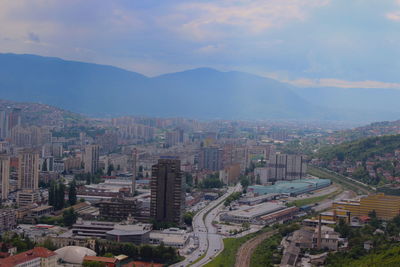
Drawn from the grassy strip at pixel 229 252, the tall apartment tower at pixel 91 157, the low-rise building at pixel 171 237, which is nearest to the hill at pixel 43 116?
the tall apartment tower at pixel 91 157

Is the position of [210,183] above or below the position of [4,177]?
below

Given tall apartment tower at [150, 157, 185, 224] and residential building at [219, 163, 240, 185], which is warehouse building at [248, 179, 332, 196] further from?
tall apartment tower at [150, 157, 185, 224]

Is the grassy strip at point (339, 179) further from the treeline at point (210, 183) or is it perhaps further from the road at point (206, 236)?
the road at point (206, 236)

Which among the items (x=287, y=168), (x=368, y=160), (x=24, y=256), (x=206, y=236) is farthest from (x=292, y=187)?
(x=24, y=256)

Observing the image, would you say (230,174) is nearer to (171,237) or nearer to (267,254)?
(171,237)

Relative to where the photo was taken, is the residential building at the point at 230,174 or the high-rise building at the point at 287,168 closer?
the residential building at the point at 230,174

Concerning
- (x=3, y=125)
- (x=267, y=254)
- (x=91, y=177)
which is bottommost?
(x=267, y=254)
